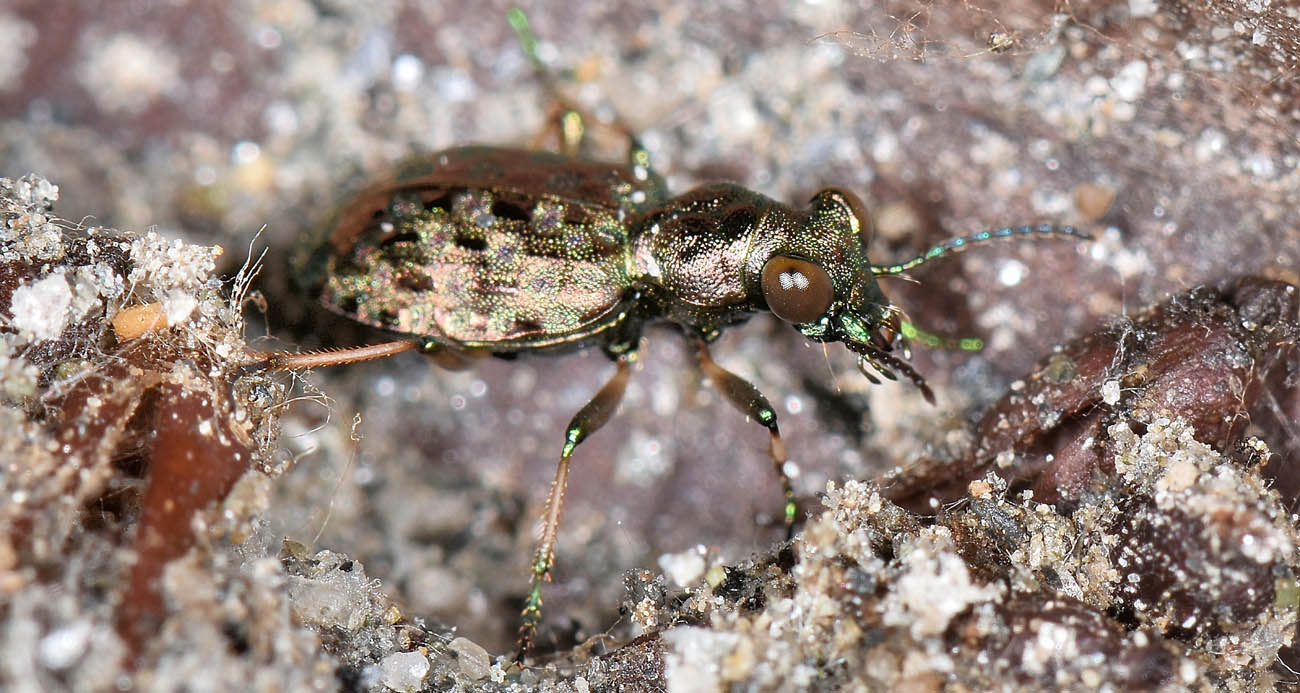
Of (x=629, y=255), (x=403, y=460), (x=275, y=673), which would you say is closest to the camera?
(x=275, y=673)

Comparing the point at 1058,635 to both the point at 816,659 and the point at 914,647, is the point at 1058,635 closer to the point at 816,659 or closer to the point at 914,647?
the point at 914,647

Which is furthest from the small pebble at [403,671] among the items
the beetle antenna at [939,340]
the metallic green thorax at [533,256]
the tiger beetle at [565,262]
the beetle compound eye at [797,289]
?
the beetle antenna at [939,340]

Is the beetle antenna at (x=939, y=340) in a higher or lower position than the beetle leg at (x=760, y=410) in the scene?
higher

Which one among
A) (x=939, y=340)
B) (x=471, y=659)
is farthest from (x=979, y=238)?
(x=471, y=659)

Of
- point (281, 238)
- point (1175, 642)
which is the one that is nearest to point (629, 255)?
point (281, 238)

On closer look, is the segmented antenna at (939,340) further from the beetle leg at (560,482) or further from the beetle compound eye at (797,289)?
the beetle leg at (560,482)
